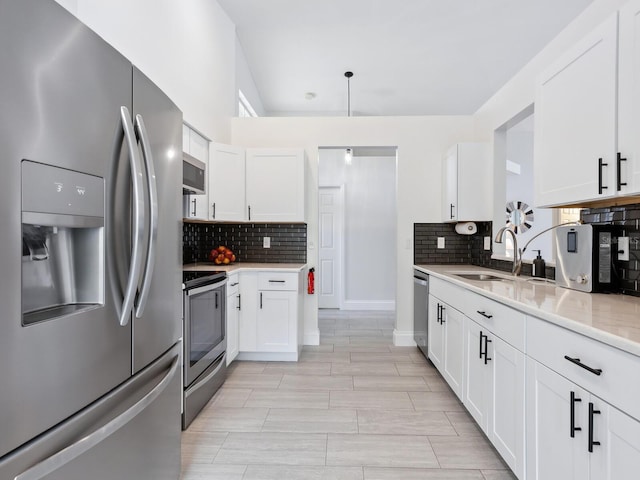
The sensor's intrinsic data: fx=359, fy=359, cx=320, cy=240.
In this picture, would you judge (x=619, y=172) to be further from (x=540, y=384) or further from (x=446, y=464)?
(x=446, y=464)

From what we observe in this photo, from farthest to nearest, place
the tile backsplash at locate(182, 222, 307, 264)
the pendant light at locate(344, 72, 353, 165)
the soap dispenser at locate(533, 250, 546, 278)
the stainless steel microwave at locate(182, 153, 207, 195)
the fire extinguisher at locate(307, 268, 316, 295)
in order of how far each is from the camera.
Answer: the pendant light at locate(344, 72, 353, 165), the tile backsplash at locate(182, 222, 307, 264), the fire extinguisher at locate(307, 268, 316, 295), the soap dispenser at locate(533, 250, 546, 278), the stainless steel microwave at locate(182, 153, 207, 195)

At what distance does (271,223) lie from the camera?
4.09m

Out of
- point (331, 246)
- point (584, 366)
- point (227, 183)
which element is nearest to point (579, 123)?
point (584, 366)

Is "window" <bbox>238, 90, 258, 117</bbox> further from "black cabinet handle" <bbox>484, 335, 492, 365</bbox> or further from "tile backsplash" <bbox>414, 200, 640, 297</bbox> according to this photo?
"black cabinet handle" <bbox>484, 335, 492, 365</bbox>

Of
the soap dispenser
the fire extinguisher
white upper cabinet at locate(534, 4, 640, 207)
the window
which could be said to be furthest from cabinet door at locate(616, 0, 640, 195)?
the window

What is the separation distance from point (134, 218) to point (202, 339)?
1.54m

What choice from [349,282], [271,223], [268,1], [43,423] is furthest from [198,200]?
[349,282]

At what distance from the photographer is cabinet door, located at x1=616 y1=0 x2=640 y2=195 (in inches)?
55.8

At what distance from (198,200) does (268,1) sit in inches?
81.0

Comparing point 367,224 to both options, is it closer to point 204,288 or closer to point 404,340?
point 404,340

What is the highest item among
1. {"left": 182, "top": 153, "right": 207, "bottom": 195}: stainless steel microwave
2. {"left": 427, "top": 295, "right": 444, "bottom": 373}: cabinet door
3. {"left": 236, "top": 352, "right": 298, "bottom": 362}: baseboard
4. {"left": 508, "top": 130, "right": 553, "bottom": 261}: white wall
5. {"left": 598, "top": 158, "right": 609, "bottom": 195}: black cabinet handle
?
{"left": 508, "top": 130, "right": 553, "bottom": 261}: white wall

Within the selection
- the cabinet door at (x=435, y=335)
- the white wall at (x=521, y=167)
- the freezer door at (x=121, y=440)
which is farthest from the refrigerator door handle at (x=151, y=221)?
the white wall at (x=521, y=167)

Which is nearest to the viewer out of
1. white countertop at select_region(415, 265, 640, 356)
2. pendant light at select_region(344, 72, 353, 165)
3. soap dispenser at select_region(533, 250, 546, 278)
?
white countertop at select_region(415, 265, 640, 356)

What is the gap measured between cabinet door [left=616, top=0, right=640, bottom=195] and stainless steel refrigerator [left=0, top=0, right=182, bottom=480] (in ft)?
6.08
